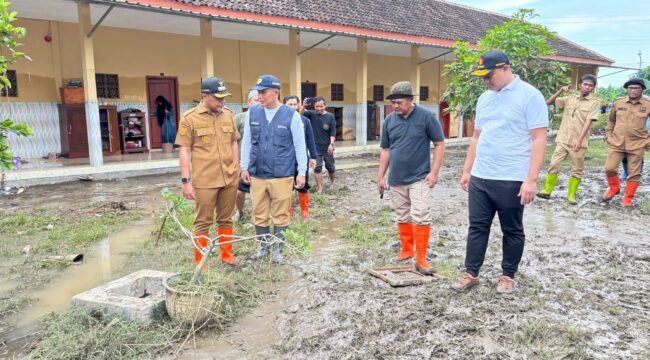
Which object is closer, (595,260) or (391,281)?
(391,281)

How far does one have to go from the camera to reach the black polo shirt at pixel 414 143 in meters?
4.34

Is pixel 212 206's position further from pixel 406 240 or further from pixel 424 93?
pixel 424 93

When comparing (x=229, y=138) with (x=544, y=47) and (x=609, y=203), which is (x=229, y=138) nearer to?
(x=609, y=203)

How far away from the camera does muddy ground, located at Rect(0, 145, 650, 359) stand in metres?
2.95

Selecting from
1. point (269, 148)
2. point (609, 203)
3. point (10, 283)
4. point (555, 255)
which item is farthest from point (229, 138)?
point (609, 203)

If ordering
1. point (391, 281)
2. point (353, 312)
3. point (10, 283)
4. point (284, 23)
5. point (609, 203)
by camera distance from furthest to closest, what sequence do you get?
point (284, 23) → point (609, 203) → point (10, 283) → point (391, 281) → point (353, 312)

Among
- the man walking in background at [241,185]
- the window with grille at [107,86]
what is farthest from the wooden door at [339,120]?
the man walking in background at [241,185]

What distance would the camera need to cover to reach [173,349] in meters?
3.02

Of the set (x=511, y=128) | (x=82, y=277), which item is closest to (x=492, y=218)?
(x=511, y=128)

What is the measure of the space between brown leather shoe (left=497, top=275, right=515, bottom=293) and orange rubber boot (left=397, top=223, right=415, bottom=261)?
1.02 m

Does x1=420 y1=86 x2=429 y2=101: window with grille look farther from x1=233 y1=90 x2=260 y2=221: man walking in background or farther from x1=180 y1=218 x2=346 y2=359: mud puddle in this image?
x1=180 y1=218 x2=346 y2=359: mud puddle

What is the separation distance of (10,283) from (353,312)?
3075 millimetres

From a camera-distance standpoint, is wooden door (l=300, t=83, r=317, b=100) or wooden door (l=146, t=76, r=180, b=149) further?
wooden door (l=300, t=83, r=317, b=100)

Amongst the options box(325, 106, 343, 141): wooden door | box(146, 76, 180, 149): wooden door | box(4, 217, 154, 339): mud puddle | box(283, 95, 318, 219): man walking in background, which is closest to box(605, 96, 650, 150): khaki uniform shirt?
box(283, 95, 318, 219): man walking in background
